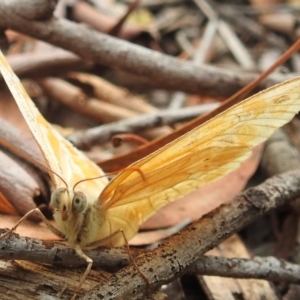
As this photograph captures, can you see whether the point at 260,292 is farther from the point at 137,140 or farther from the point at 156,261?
the point at 137,140

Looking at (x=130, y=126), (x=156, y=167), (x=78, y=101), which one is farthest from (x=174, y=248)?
(x=78, y=101)

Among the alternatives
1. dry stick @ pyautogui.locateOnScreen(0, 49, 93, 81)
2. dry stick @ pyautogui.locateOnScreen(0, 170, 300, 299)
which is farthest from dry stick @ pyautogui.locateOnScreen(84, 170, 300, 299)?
dry stick @ pyautogui.locateOnScreen(0, 49, 93, 81)

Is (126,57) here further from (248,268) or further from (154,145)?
(248,268)

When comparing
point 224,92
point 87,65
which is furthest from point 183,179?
point 87,65

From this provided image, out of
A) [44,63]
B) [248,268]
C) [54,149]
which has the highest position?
[44,63]

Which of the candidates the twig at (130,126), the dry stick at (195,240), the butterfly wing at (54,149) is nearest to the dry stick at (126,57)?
the twig at (130,126)

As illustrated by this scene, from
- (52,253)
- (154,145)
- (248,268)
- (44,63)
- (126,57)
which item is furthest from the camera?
(44,63)

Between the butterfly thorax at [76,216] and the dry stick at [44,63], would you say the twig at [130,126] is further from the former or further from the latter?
the butterfly thorax at [76,216]
